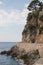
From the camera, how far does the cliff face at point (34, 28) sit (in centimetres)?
4966

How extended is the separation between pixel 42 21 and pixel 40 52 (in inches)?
622

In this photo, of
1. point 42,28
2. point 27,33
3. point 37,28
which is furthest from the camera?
point 27,33

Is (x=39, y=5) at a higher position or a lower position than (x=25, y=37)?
higher

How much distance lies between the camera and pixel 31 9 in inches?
2345

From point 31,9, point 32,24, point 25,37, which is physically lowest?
point 25,37

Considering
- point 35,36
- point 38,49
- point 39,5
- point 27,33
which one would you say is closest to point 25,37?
point 27,33

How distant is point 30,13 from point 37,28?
665 centimetres

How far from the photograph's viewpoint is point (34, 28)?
5334cm

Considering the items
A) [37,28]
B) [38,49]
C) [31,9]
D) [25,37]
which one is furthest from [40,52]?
[31,9]

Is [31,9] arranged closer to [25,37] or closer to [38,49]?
[25,37]

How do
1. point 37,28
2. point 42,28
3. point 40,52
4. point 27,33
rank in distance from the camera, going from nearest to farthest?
point 40,52 < point 42,28 < point 37,28 < point 27,33

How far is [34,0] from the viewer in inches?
2308

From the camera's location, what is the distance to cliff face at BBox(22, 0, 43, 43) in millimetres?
49656

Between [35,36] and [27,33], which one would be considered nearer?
[35,36]
